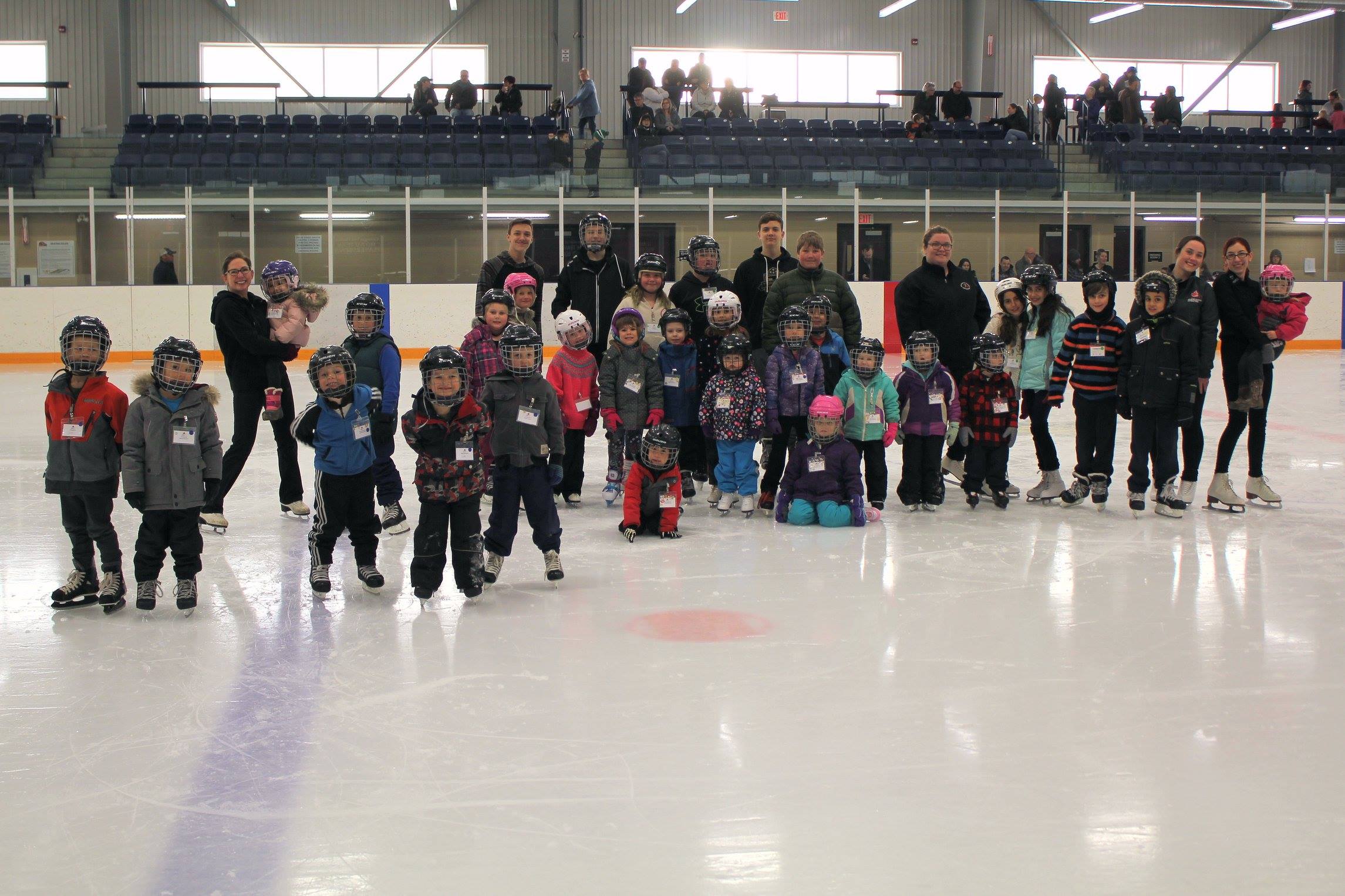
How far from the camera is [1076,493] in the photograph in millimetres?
6848

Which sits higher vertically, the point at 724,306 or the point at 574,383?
the point at 724,306

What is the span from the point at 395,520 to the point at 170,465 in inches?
66.9

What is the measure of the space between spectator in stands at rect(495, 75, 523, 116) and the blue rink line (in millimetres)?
20092

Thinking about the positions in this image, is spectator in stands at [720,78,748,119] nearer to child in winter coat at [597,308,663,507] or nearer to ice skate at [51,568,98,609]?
child in winter coat at [597,308,663,507]

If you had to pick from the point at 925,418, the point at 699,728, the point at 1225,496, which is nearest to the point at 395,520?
the point at 925,418

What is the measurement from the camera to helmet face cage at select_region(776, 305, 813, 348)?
21.1 feet

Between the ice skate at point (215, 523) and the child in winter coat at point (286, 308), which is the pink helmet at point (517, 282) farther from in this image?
the ice skate at point (215, 523)

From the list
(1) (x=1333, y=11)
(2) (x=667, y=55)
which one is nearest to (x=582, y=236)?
(2) (x=667, y=55)

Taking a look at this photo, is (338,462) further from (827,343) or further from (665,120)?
(665,120)

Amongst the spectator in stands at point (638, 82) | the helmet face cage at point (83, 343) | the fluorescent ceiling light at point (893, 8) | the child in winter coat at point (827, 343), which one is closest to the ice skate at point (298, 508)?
the helmet face cage at point (83, 343)

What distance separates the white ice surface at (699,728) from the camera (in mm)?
2596

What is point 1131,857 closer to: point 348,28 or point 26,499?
point 26,499

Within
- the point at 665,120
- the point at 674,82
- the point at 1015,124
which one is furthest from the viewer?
the point at 1015,124

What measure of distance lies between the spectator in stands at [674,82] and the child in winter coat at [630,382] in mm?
17630
